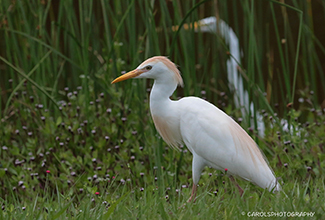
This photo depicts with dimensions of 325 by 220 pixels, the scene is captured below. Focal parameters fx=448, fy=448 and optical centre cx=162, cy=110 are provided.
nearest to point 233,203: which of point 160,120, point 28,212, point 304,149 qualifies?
point 160,120

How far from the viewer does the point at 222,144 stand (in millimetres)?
2518

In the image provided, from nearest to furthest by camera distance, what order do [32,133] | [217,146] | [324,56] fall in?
[217,146] → [32,133] → [324,56]

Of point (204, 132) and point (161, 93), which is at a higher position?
point (161, 93)

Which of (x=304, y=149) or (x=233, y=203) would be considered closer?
(x=233, y=203)

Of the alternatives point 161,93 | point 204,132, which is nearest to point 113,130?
point 161,93

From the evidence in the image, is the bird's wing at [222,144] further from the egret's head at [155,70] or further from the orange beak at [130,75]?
the orange beak at [130,75]

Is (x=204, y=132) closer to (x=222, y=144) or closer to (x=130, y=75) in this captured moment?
(x=222, y=144)

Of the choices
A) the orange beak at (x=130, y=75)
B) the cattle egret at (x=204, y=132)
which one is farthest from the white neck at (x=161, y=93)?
the orange beak at (x=130, y=75)

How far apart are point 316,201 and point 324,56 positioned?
444 centimetres

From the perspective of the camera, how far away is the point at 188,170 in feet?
10.5

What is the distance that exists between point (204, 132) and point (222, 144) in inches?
4.8

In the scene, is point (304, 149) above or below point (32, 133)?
below

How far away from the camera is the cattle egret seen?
2.48 meters

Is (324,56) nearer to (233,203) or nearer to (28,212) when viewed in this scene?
(233,203)
